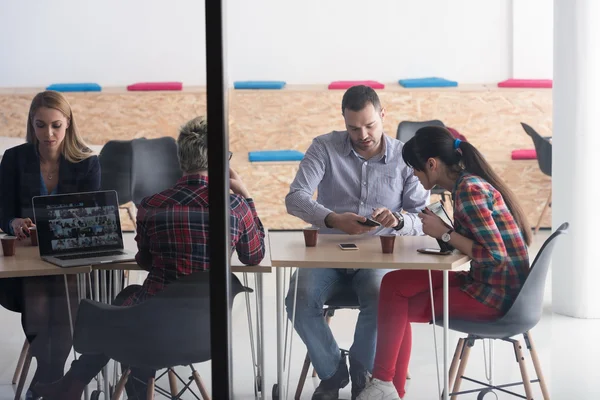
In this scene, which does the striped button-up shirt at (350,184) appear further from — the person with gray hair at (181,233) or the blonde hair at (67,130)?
the blonde hair at (67,130)

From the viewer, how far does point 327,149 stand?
2641 millimetres

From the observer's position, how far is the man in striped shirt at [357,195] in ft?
8.54

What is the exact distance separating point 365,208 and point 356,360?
590mm

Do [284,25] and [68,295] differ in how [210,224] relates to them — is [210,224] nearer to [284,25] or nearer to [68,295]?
[68,295]

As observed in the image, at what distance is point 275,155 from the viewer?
2.67 meters

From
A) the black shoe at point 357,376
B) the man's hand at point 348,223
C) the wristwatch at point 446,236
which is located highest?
the man's hand at point 348,223

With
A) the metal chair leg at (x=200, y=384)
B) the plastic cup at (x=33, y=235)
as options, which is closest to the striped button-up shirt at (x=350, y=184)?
the metal chair leg at (x=200, y=384)

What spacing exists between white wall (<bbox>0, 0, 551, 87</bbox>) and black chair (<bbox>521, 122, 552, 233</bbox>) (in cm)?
24

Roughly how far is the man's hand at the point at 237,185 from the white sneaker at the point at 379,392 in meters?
0.86

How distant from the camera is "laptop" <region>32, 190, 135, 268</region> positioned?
2.64 metres

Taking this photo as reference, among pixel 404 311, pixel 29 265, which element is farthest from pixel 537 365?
pixel 29 265

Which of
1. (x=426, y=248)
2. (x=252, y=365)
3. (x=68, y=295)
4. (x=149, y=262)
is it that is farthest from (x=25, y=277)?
(x=426, y=248)

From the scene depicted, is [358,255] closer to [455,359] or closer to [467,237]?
[467,237]

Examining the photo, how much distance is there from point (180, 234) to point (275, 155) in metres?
0.46
